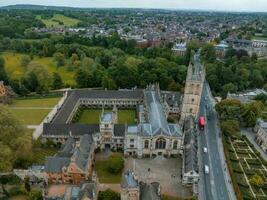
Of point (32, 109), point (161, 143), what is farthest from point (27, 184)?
point (32, 109)

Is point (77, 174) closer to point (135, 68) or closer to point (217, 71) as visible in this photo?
point (135, 68)

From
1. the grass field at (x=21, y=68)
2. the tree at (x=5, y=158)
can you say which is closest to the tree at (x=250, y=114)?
the tree at (x=5, y=158)

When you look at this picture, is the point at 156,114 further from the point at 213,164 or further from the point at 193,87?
the point at 213,164

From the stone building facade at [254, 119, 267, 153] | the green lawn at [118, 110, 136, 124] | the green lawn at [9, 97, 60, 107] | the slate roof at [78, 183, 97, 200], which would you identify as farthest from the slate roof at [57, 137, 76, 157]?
the stone building facade at [254, 119, 267, 153]

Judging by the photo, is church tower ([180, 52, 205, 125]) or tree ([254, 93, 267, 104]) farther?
tree ([254, 93, 267, 104])

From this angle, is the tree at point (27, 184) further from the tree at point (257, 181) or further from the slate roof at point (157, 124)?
the tree at point (257, 181)

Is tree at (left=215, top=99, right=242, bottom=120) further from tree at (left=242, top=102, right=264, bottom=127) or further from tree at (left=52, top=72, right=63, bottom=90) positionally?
tree at (left=52, top=72, right=63, bottom=90)

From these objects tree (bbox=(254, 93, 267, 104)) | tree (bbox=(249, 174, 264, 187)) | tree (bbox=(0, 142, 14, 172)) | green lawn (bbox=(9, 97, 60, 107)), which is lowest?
green lawn (bbox=(9, 97, 60, 107))
